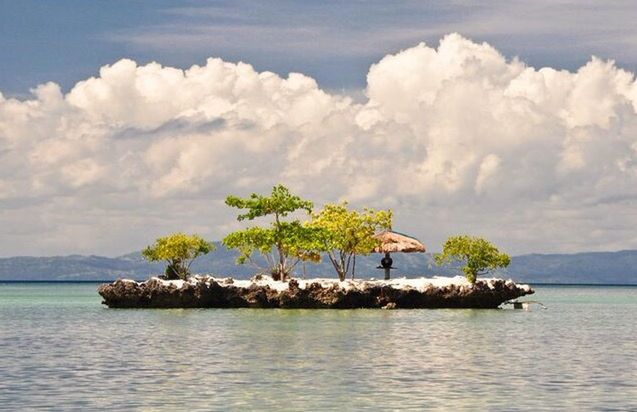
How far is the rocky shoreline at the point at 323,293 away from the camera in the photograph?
101 meters

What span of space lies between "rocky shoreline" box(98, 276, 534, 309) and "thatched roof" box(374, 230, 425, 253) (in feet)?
21.5

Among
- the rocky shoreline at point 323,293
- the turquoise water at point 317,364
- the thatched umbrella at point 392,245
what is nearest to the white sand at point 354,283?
the rocky shoreline at point 323,293

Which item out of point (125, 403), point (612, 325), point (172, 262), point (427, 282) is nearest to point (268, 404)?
point (125, 403)

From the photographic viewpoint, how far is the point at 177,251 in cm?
11644

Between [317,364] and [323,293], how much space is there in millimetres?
48380

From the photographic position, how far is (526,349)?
62250 millimetres

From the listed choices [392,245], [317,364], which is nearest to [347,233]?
[392,245]

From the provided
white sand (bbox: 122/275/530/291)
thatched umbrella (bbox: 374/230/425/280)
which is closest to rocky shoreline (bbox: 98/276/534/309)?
white sand (bbox: 122/275/530/291)

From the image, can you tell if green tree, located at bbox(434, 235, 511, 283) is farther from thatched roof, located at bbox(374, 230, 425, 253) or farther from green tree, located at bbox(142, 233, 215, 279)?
green tree, located at bbox(142, 233, 215, 279)

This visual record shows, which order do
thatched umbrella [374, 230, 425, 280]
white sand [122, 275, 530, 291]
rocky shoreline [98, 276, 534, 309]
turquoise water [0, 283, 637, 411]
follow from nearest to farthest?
1. turquoise water [0, 283, 637, 411]
2. rocky shoreline [98, 276, 534, 309]
3. white sand [122, 275, 530, 291]
4. thatched umbrella [374, 230, 425, 280]

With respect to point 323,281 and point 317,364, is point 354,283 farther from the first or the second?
point 317,364

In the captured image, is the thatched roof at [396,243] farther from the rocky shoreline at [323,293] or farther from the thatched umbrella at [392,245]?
the rocky shoreline at [323,293]

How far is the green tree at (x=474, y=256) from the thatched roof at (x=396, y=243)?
4692 mm

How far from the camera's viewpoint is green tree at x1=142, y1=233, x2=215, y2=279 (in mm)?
116062
